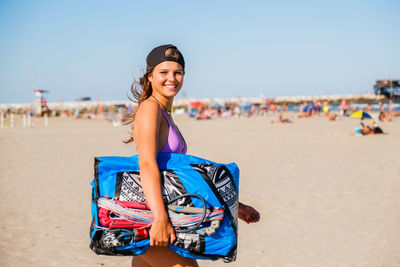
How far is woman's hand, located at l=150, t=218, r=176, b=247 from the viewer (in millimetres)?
1665

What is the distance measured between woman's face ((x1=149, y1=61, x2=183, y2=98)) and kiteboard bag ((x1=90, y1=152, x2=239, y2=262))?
13.4 inches

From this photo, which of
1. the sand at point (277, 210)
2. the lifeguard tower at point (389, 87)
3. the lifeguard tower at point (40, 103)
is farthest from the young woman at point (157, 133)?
the lifeguard tower at point (389, 87)

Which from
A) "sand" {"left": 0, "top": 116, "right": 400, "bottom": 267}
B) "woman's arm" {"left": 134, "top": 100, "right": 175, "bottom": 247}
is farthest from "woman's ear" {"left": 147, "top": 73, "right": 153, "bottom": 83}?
"sand" {"left": 0, "top": 116, "right": 400, "bottom": 267}

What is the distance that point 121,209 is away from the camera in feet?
5.63

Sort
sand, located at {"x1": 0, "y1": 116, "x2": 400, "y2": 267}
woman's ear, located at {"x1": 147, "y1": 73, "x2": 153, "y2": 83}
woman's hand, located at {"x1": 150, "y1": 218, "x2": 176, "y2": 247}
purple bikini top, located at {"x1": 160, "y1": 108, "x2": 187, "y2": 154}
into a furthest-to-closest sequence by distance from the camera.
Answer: sand, located at {"x1": 0, "y1": 116, "x2": 400, "y2": 267} < woman's ear, located at {"x1": 147, "y1": 73, "x2": 153, "y2": 83} < purple bikini top, located at {"x1": 160, "y1": 108, "x2": 187, "y2": 154} < woman's hand, located at {"x1": 150, "y1": 218, "x2": 176, "y2": 247}

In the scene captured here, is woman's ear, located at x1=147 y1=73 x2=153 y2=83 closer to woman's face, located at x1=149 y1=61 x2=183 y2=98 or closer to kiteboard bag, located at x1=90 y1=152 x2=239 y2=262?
woman's face, located at x1=149 y1=61 x2=183 y2=98

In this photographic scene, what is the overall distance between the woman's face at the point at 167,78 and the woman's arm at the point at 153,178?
239 mm

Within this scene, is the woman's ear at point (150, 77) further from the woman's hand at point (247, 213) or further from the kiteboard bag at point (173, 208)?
the woman's hand at point (247, 213)

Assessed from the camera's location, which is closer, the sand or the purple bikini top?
the purple bikini top

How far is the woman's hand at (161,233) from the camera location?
5.46 feet

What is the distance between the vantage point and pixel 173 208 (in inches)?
67.6

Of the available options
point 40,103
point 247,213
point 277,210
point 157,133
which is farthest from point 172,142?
point 40,103

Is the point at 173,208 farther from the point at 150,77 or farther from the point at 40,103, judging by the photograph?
the point at 40,103

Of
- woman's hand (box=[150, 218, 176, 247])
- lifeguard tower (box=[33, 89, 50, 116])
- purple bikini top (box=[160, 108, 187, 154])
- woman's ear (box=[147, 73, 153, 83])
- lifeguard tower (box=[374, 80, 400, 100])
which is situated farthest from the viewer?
lifeguard tower (box=[374, 80, 400, 100])
